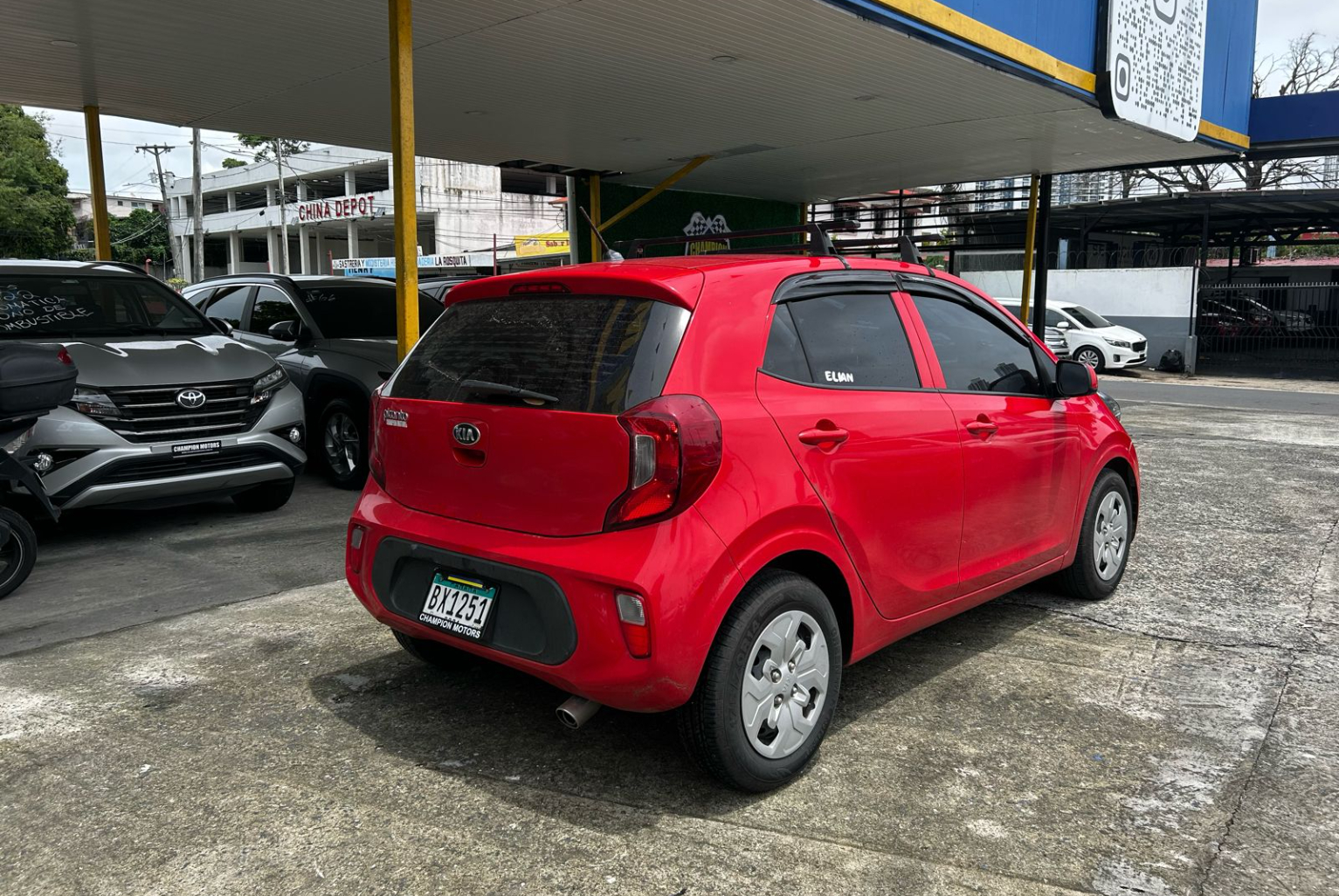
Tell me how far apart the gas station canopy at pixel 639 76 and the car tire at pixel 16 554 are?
354 centimetres

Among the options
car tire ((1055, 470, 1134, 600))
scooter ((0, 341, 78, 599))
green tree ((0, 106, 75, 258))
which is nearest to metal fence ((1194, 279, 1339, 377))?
car tire ((1055, 470, 1134, 600))

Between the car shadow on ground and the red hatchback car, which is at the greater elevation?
the red hatchback car

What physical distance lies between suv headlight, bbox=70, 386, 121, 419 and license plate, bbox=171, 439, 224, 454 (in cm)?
39

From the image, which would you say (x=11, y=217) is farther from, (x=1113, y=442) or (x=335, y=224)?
(x=1113, y=442)

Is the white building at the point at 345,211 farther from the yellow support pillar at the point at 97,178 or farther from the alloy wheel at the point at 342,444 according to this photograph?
the alloy wheel at the point at 342,444

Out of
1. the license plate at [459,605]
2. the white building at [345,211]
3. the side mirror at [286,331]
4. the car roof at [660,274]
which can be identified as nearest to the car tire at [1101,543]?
the car roof at [660,274]

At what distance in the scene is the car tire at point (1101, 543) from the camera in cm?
493

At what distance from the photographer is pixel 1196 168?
43719mm

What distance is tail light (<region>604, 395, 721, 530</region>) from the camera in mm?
2867

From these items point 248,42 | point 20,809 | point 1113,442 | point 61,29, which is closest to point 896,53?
point 1113,442

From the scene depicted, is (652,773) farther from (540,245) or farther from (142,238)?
(142,238)

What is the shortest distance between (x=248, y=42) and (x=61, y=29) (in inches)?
49.1

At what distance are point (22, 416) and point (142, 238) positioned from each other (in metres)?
83.1

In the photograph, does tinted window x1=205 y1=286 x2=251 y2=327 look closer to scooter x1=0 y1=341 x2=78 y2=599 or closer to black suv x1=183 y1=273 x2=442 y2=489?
black suv x1=183 y1=273 x2=442 y2=489
